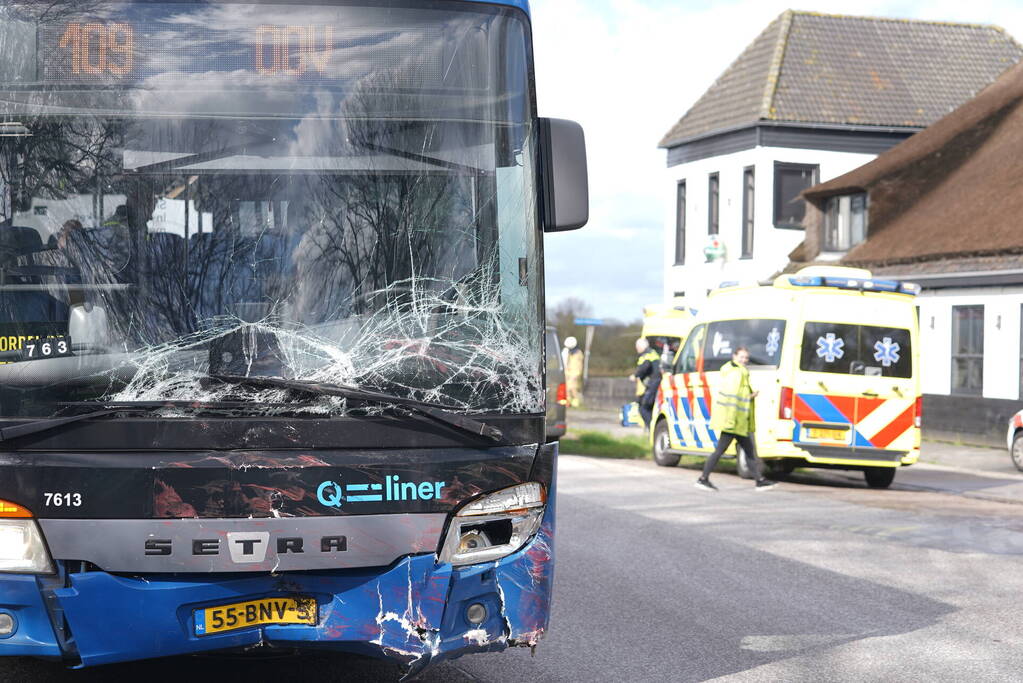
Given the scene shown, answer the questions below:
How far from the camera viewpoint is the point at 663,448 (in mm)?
20484

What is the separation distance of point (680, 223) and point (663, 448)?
70.0ft

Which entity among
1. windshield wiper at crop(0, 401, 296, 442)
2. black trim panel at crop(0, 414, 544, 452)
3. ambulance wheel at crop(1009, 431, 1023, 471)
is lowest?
ambulance wheel at crop(1009, 431, 1023, 471)

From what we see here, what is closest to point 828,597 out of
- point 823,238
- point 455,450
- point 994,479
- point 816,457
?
point 455,450

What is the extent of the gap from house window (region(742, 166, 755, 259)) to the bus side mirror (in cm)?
3236

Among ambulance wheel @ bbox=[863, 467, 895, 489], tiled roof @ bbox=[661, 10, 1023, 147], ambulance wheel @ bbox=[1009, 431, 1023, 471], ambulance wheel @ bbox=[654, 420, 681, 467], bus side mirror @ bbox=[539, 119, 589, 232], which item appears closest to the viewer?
bus side mirror @ bbox=[539, 119, 589, 232]

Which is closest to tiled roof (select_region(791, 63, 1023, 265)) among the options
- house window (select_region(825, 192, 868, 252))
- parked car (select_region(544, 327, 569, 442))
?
house window (select_region(825, 192, 868, 252))

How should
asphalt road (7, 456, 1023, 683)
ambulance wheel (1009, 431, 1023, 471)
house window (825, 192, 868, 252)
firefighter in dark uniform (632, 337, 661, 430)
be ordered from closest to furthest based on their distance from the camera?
asphalt road (7, 456, 1023, 683), ambulance wheel (1009, 431, 1023, 471), firefighter in dark uniform (632, 337, 661, 430), house window (825, 192, 868, 252)

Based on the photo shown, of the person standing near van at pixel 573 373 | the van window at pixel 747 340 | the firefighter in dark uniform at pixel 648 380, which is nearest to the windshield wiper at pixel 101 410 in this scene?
the van window at pixel 747 340

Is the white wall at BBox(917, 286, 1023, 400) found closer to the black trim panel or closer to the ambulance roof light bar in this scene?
the ambulance roof light bar

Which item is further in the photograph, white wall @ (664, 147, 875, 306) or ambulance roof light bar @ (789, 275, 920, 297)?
white wall @ (664, 147, 875, 306)

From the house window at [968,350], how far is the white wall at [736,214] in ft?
33.7

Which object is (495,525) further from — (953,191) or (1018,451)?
(953,191)

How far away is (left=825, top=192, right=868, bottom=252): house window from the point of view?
3284cm

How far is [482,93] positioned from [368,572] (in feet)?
6.21
